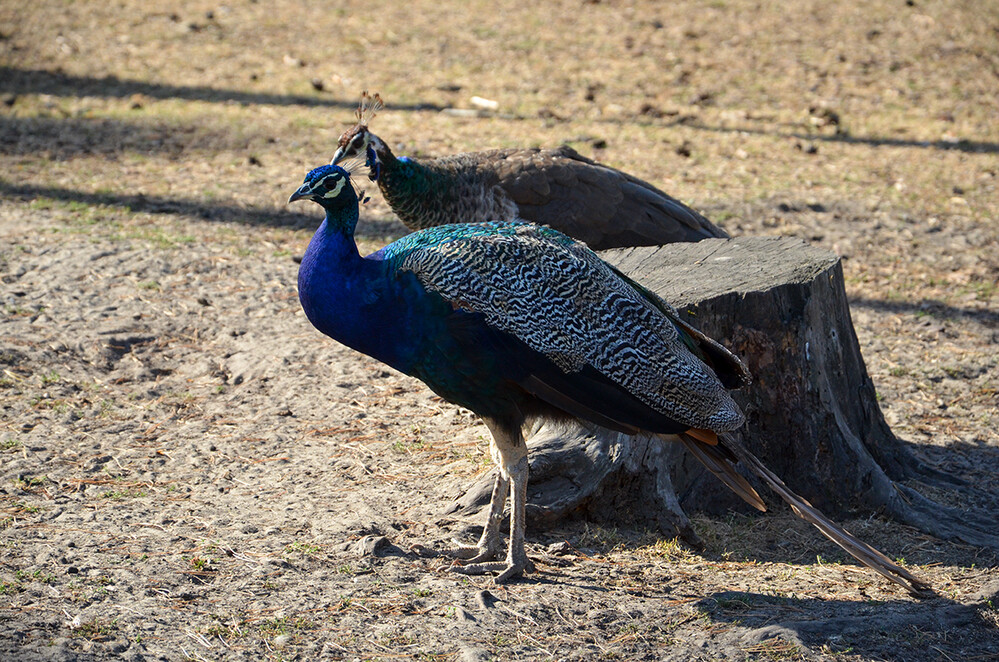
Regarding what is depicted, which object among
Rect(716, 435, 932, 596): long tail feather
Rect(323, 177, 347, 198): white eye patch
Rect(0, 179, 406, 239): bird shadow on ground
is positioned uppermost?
Rect(323, 177, 347, 198): white eye patch

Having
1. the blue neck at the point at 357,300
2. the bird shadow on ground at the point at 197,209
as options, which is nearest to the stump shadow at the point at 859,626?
the blue neck at the point at 357,300

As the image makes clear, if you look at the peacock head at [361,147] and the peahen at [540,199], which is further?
the peahen at [540,199]

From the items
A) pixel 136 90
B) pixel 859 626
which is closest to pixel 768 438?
pixel 859 626

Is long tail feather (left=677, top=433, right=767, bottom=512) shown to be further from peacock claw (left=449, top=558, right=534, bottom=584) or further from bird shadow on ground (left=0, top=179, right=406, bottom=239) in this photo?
bird shadow on ground (left=0, top=179, right=406, bottom=239)

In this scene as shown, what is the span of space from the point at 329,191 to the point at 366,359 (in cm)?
245

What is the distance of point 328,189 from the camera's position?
3.83m

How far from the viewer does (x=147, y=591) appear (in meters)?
3.64

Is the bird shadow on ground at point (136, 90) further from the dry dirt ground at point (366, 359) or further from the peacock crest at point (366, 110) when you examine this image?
the peacock crest at point (366, 110)

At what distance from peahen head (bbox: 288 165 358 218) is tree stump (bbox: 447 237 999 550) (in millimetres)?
1312

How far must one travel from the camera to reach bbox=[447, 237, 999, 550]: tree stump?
4.42 metres

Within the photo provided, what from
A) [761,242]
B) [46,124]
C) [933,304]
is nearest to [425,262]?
[761,242]

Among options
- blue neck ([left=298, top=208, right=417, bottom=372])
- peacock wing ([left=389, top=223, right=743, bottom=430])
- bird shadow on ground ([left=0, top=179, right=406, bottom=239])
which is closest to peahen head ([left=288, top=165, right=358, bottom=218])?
blue neck ([left=298, top=208, right=417, bottom=372])

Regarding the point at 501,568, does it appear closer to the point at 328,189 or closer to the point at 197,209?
the point at 328,189

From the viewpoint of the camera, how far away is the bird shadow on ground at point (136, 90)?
11.1 meters
